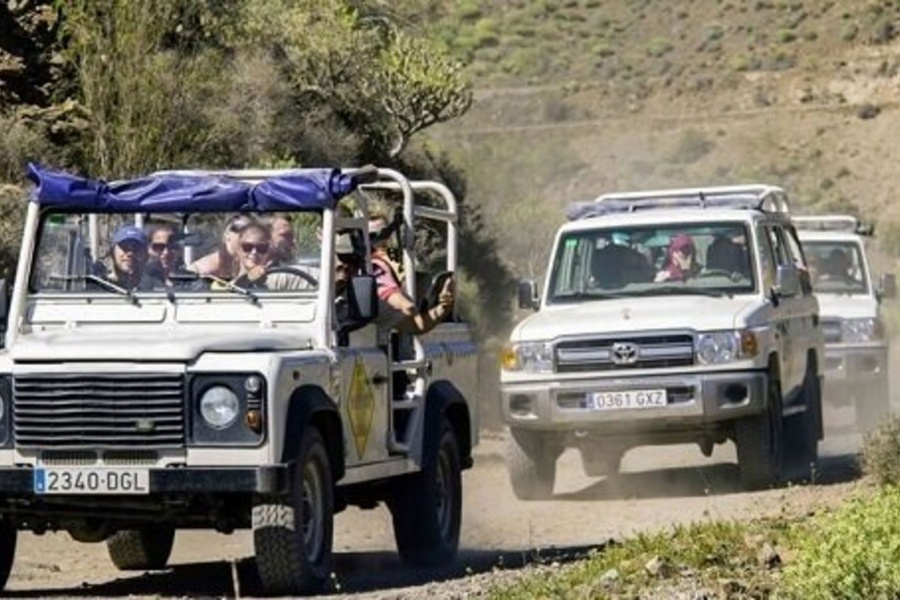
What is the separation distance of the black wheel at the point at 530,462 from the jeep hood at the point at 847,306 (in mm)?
6131

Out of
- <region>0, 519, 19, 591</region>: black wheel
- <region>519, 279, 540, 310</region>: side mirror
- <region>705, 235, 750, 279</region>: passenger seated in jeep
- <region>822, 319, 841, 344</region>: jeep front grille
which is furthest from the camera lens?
<region>822, 319, 841, 344</region>: jeep front grille

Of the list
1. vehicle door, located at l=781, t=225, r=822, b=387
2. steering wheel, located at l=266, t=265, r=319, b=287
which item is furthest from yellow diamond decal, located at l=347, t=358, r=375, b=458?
vehicle door, located at l=781, t=225, r=822, b=387

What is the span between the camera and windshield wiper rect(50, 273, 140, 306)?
12.4 meters

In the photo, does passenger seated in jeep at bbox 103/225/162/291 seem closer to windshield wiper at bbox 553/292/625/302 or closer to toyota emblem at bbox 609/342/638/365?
toyota emblem at bbox 609/342/638/365

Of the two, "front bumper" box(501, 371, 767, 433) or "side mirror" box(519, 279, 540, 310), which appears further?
"side mirror" box(519, 279, 540, 310)

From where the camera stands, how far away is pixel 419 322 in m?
13.1

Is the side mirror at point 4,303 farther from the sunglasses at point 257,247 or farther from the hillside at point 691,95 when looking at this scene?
the hillside at point 691,95

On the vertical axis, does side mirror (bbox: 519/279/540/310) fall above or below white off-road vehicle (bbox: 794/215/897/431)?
above

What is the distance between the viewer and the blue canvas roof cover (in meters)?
12.2

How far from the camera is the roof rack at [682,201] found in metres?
18.6

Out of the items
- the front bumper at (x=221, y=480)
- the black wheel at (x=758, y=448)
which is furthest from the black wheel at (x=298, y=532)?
the black wheel at (x=758, y=448)

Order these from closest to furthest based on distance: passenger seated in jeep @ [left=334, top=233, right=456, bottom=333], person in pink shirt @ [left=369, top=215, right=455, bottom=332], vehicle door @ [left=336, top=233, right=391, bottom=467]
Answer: vehicle door @ [left=336, top=233, right=391, bottom=467], passenger seated in jeep @ [left=334, top=233, right=456, bottom=333], person in pink shirt @ [left=369, top=215, right=455, bottom=332]

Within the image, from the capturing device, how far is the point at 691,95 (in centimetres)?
7144

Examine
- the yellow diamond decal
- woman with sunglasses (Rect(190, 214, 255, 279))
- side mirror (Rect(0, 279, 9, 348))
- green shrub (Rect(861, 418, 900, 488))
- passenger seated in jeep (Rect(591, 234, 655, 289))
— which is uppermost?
woman with sunglasses (Rect(190, 214, 255, 279))
